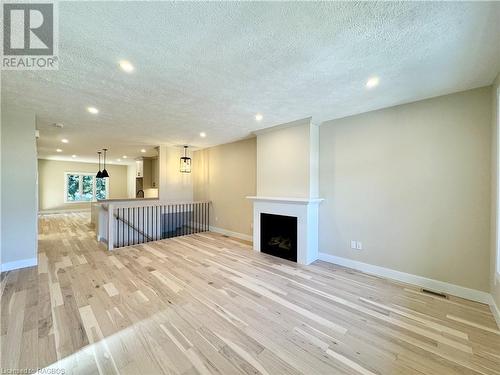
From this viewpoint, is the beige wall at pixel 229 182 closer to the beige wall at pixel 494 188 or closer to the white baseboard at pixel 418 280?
the white baseboard at pixel 418 280

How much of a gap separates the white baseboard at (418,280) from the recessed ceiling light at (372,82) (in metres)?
2.71

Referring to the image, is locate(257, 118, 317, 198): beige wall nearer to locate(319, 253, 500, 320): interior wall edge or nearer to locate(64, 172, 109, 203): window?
locate(319, 253, 500, 320): interior wall edge

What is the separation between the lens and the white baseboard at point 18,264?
332cm

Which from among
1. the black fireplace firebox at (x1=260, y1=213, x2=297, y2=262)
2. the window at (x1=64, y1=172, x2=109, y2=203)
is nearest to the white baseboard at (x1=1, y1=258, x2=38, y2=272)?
the black fireplace firebox at (x1=260, y1=213, x2=297, y2=262)

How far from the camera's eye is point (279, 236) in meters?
4.34

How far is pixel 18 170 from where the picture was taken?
3.43 meters

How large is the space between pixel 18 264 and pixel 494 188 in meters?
6.99

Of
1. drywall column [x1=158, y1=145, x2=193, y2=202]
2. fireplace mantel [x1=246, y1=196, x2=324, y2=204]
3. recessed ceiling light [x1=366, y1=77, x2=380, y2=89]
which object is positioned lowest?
fireplace mantel [x1=246, y1=196, x2=324, y2=204]

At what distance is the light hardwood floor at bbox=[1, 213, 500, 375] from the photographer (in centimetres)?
162

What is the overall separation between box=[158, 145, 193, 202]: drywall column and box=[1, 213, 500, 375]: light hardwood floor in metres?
3.28

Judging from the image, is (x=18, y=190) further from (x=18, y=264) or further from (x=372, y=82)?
(x=372, y=82)

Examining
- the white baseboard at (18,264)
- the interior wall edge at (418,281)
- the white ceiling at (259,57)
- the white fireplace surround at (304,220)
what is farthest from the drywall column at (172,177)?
the interior wall edge at (418,281)

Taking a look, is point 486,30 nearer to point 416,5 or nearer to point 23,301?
point 416,5

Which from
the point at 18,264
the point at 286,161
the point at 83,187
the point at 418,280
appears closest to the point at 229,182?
the point at 286,161
